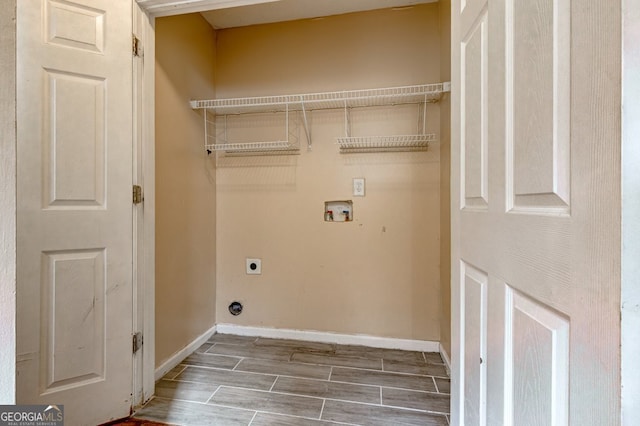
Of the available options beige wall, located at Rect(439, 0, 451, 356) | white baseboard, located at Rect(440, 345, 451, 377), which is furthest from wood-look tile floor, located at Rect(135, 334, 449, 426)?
beige wall, located at Rect(439, 0, 451, 356)

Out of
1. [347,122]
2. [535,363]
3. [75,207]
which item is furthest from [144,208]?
[535,363]

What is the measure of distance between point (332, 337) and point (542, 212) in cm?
189

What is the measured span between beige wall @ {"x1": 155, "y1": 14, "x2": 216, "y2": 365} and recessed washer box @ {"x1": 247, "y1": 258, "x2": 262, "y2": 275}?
0.30m

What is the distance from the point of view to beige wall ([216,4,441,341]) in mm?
1990

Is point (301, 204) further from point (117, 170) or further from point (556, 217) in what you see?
point (556, 217)

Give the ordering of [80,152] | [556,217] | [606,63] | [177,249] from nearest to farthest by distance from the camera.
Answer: [606,63], [556,217], [80,152], [177,249]

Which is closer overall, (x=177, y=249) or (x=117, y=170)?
(x=117, y=170)

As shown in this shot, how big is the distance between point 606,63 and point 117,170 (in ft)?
5.52

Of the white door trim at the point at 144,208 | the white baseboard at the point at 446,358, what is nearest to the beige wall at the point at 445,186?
the white baseboard at the point at 446,358

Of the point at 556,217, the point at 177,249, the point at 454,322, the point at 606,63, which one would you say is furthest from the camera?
the point at 177,249

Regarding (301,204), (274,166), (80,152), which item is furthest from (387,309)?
(80,152)

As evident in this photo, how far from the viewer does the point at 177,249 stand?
1833 millimetres

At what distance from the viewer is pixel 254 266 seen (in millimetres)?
2232
